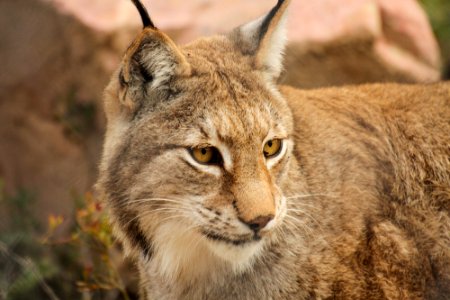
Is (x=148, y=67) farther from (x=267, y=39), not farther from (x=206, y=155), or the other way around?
(x=267, y=39)

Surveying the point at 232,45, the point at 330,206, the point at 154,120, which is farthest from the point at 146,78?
the point at 330,206

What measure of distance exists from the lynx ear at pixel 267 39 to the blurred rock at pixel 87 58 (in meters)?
2.57

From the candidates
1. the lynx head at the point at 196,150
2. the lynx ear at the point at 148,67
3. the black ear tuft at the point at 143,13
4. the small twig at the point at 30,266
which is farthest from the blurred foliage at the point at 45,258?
the black ear tuft at the point at 143,13

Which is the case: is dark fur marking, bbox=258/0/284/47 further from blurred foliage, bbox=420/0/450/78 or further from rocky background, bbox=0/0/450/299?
blurred foliage, bbox=420/0/450/78

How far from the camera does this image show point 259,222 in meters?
4.38

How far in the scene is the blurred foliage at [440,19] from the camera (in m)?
9.84

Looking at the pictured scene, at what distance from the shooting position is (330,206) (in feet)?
16.4

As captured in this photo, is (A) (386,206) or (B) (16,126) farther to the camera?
(B) (16,126)

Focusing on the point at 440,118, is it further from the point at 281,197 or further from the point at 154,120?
the point at 154,120

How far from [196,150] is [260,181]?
0.39 meters

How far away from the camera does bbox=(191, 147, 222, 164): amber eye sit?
4.52m

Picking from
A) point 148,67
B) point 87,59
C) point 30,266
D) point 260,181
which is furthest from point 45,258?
point 260,181

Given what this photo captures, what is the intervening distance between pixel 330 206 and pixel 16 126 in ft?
13.3

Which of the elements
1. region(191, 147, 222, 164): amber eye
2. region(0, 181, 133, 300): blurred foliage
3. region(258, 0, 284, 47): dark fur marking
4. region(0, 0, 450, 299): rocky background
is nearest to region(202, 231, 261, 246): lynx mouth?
region(191, 147, 222, 164): amber eye
